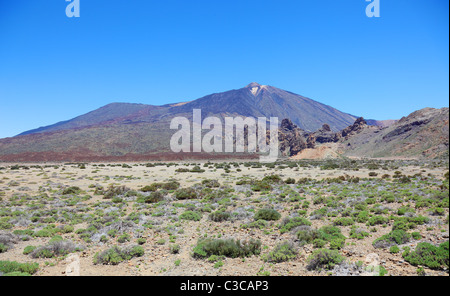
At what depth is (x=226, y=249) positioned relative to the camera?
28.5 feet

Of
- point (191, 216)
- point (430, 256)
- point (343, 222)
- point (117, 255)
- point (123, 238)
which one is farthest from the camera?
point (191, 216)

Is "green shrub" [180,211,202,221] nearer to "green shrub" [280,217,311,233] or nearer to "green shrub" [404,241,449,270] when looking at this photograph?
"green shrub" [280,217,311,233]

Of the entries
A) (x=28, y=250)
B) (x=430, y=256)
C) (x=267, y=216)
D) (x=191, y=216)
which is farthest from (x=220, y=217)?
(x=430, y=256)

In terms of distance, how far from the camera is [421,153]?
43969 millimetres

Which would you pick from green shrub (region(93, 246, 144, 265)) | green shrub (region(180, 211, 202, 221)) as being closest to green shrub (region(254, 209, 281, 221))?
green shrub (region(180, 211, 202, 221))

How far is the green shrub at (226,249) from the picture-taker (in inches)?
339

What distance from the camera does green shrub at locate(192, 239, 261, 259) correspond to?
8615 millimetres

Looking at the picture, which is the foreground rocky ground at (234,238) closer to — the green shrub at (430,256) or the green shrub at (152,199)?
the green shrub at (430,256)

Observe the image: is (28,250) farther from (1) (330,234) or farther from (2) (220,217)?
(1) (330,234)

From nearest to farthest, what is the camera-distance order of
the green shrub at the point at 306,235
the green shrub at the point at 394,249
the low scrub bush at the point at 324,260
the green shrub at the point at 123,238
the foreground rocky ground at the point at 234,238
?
the low scrub bush at the point at 324,260, the foreground rocky ground at the point at 234,238, the green shrub at the point at 394,249, the green shrub at the point at 306,235, the green shrub at the point at 123,238

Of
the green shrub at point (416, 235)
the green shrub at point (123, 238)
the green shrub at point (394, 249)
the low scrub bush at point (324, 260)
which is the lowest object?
the green shrub at point (123, 238)

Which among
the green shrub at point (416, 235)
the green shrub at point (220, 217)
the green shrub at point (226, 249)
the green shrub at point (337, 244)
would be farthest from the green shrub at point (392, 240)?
the green shrub at point (220, 217)
